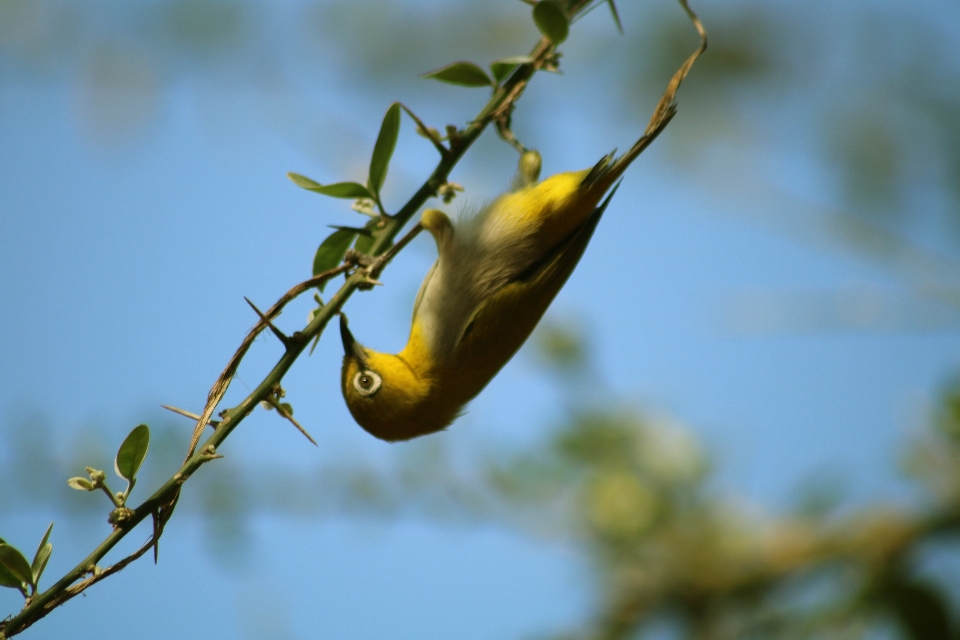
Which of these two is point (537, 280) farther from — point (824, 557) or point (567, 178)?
point (824, 557)

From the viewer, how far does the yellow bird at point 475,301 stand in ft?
8.54

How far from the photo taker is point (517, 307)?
2602 millimetres

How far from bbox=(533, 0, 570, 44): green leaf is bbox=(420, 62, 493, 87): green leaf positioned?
16cm

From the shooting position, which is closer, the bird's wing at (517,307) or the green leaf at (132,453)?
the green leaf at (132,453)

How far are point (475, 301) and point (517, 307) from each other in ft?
0.60

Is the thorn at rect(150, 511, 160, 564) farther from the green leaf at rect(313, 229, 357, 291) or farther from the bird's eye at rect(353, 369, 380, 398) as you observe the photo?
the bird's eye at rect(353, 369, 380, 398)

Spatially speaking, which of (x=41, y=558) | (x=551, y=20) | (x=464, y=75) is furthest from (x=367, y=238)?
(x=41, y=558)

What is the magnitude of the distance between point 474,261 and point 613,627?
1.33 m

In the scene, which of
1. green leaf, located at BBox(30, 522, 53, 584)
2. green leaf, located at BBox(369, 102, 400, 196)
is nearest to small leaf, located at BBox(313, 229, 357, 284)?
green leaf, located at BBox(369, 102, 400, 196)

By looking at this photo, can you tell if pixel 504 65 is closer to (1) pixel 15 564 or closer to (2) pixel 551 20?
(2) pixel 551 20

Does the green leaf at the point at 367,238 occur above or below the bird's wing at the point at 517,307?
below

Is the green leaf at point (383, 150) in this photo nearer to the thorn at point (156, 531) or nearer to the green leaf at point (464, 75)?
the green leaf at point (464, 75)

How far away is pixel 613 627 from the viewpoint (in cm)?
184

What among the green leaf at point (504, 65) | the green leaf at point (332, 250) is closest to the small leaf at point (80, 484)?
the green leaf at point (332, 250)
